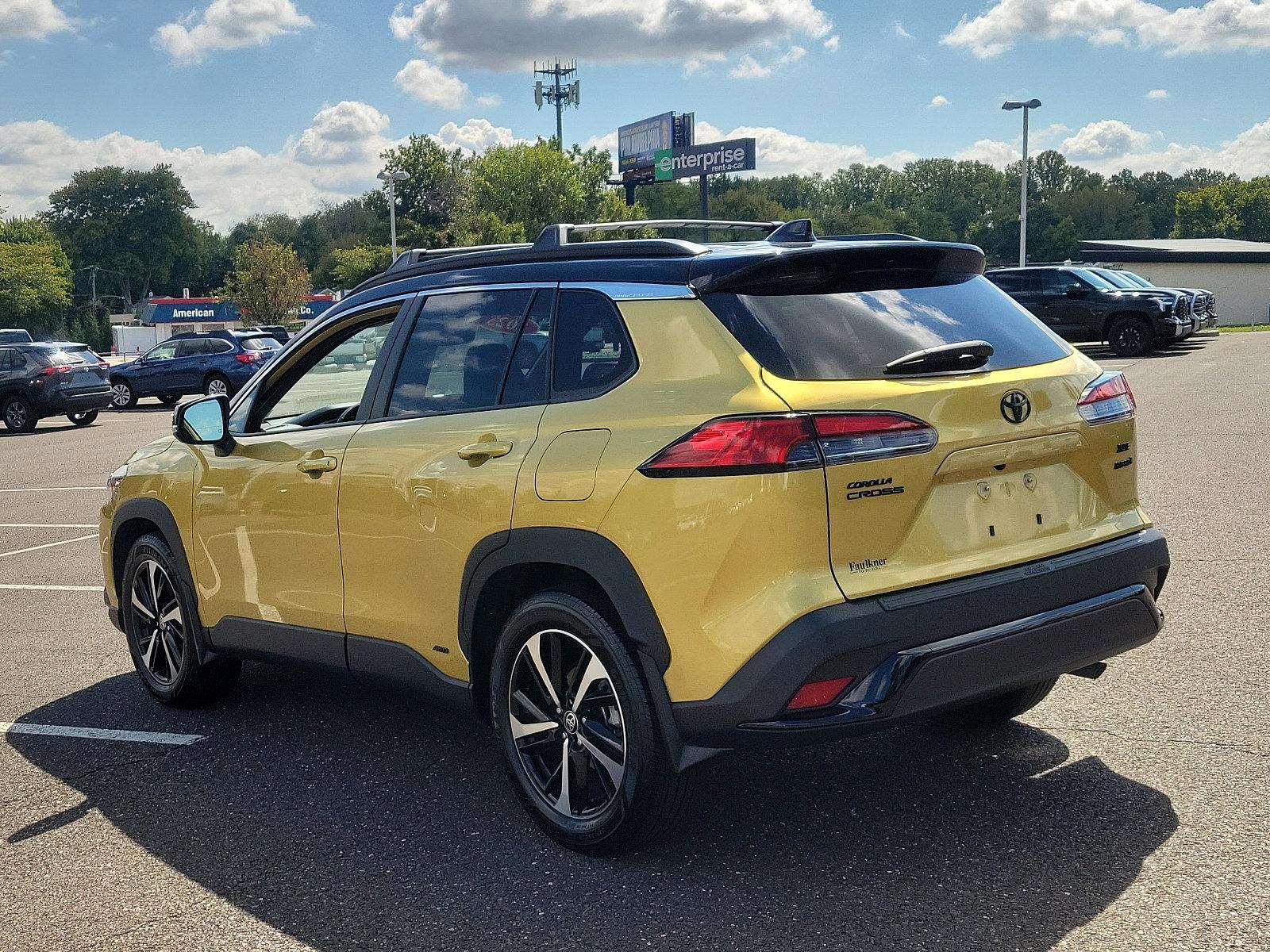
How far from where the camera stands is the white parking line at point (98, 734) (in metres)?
5.12

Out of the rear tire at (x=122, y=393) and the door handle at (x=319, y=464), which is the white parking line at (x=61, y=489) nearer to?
the door handle at (x=319, y=464)

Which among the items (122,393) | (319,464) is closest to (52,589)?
(319,464)

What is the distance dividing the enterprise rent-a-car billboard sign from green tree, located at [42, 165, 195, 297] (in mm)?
73518

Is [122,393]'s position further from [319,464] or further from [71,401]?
[319,464]

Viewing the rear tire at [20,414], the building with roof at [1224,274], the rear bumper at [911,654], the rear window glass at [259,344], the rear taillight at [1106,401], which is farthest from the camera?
the building with roof at [1224,274]

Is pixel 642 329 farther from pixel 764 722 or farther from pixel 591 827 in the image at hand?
pixel 591 827

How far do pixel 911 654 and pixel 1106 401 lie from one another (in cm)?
122

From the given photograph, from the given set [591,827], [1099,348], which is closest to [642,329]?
[591,827]

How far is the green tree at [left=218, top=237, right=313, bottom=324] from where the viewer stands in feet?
244

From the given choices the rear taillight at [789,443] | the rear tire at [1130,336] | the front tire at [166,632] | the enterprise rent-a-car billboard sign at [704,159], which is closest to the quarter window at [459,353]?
the rear taillight at [789,443]

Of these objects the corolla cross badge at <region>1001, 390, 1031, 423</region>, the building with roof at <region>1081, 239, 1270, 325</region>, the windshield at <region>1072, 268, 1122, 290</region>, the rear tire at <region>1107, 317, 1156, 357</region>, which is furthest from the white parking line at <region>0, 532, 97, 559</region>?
the building with roof at <region>1081, 239, 1270, 325</region>

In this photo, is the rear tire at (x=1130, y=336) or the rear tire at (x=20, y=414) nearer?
the rear tire at (x=20, y=414)

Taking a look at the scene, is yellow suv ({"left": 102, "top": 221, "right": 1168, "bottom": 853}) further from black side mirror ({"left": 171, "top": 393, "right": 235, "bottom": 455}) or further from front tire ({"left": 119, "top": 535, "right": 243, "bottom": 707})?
front tire ({"left": 119, "top": 535, "right": 243, "bottom": 707})

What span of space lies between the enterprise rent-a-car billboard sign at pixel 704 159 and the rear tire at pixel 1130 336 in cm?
6580
